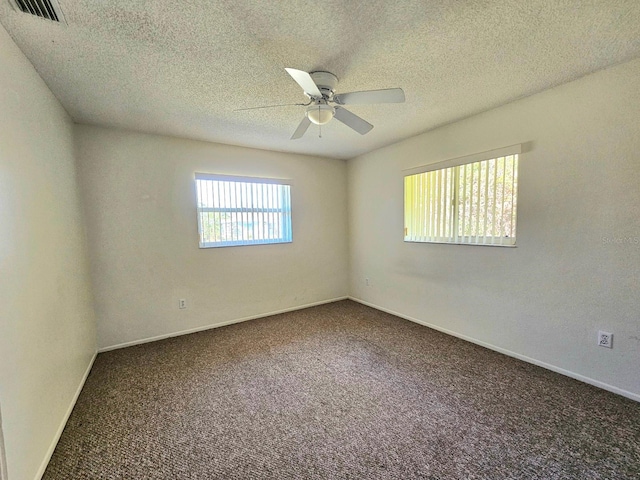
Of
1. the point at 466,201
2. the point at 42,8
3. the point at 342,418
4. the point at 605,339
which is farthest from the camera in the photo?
the point at 466,201

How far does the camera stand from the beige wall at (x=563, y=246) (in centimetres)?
191

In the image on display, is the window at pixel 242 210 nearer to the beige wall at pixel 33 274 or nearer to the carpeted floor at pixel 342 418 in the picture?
the beige wall at pixel 33 274

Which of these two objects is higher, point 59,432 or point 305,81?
point 305,81

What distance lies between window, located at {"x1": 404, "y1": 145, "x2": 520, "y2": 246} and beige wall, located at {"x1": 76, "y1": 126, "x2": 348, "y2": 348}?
1.59 meters

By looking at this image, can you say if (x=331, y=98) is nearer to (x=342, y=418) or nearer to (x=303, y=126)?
(x=303, y=126)

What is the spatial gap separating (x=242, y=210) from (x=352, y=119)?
6.98ft

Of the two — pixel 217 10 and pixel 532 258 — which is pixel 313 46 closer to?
pixel 217 10

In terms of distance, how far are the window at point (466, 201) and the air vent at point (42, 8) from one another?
3.19 metres

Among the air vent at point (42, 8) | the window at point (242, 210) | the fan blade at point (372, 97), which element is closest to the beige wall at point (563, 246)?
the fan blade at point (372, 97)

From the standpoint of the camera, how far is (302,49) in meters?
1.62

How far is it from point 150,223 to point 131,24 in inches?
82.7

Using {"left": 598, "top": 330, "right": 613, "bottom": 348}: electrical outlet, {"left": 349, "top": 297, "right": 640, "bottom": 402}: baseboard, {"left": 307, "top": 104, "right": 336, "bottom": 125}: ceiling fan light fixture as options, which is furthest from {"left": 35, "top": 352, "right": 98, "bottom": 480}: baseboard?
{"left": 598, "top": 330, "right": 613, "bottom": 348}: electrical outlet

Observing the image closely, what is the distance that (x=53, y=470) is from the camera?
145 centimetres

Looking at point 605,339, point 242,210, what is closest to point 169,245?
point 242,210
